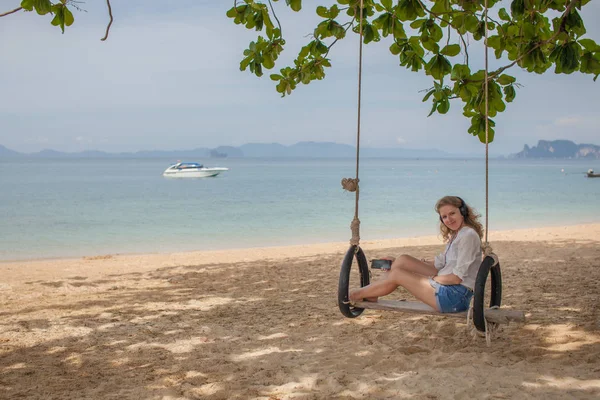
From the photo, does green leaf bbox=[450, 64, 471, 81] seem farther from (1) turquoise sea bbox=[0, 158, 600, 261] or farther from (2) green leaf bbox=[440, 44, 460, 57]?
(1) turquoise sea bbox=[0, 158, 600, 261]

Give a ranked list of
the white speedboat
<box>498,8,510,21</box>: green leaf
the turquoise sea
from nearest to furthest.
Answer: <box>498,8,510,21</box>: green leaf, the turquoise sea, the white speedboat

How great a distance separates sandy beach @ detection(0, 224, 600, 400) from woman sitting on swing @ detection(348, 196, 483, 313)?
478mm

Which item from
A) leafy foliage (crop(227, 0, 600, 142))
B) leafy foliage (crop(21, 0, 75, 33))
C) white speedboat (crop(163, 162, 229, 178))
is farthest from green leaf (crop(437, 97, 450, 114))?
white speedboat (crop(163, 162, 229, 178))

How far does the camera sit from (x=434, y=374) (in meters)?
3.80

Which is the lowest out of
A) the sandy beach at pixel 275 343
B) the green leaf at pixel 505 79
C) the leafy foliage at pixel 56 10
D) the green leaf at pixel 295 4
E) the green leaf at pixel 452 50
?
the sandy beach at pixel 275 343

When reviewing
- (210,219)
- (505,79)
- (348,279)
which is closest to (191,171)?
(210,219)

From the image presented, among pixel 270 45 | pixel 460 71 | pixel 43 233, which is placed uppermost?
pixel 270 45

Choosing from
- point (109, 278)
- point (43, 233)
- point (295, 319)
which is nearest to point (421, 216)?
point (43, 233)

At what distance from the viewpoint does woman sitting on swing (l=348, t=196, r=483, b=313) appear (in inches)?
153

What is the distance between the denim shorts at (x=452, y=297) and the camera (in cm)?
382

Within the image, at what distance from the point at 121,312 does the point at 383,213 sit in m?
20.7

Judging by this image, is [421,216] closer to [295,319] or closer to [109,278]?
[109,278]

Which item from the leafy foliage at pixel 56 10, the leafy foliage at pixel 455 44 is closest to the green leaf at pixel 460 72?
the leafy foliage at pixel 455 44

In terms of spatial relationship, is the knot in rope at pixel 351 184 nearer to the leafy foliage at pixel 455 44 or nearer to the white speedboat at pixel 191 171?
the leafy foliage at pixel 455 44
